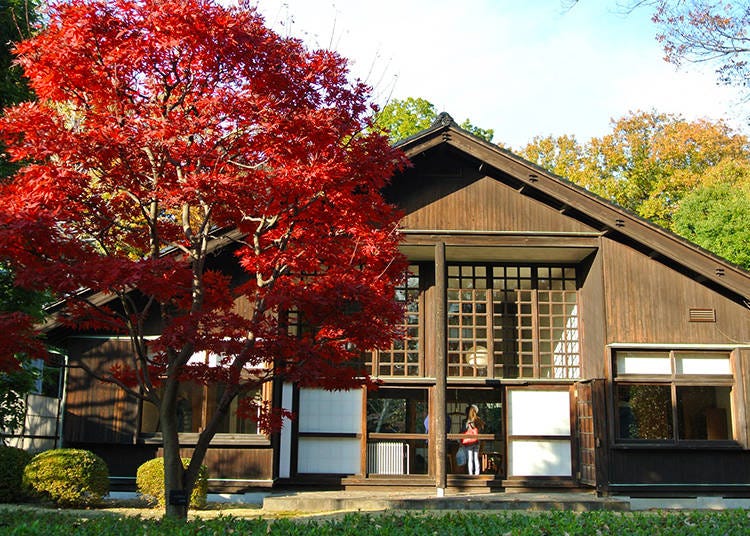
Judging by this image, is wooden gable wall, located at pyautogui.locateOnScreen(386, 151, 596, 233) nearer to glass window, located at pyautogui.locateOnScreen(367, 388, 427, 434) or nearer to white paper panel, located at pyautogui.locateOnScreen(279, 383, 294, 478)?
glass window, located at pyautogui.locateOnScreen(367, 388, 427, 434)

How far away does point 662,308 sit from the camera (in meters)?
15.7

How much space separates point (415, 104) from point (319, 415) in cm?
2121

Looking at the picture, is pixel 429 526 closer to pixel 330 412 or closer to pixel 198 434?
pixel 198 434

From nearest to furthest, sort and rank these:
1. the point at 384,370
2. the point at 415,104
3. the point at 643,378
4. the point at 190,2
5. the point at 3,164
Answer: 1. the point at 190,2
2. the point at 3,164
3. the point at 643,378
4. the point at 384,370
5. the point at 415,104

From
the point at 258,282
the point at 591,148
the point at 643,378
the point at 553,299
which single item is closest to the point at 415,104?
the point at 591,148

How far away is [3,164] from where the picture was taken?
14.7 meters

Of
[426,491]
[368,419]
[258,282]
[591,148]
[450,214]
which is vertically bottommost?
[426,491]

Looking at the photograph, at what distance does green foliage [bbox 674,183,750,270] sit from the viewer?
25.8 meters

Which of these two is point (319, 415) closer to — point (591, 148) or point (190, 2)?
point (190, 2)

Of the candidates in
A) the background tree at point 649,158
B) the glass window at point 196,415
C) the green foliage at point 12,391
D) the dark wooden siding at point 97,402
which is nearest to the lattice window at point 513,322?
the glass window at point 196,415

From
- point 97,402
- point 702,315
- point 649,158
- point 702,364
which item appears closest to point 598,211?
point 702,315

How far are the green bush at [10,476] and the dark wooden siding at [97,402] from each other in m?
1.60

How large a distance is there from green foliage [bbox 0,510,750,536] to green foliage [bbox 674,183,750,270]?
63.7 feet

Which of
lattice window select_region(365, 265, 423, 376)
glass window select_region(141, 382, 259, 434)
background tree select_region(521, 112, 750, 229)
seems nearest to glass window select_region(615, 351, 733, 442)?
lattice window select_region(365, 265, 423, 376)
